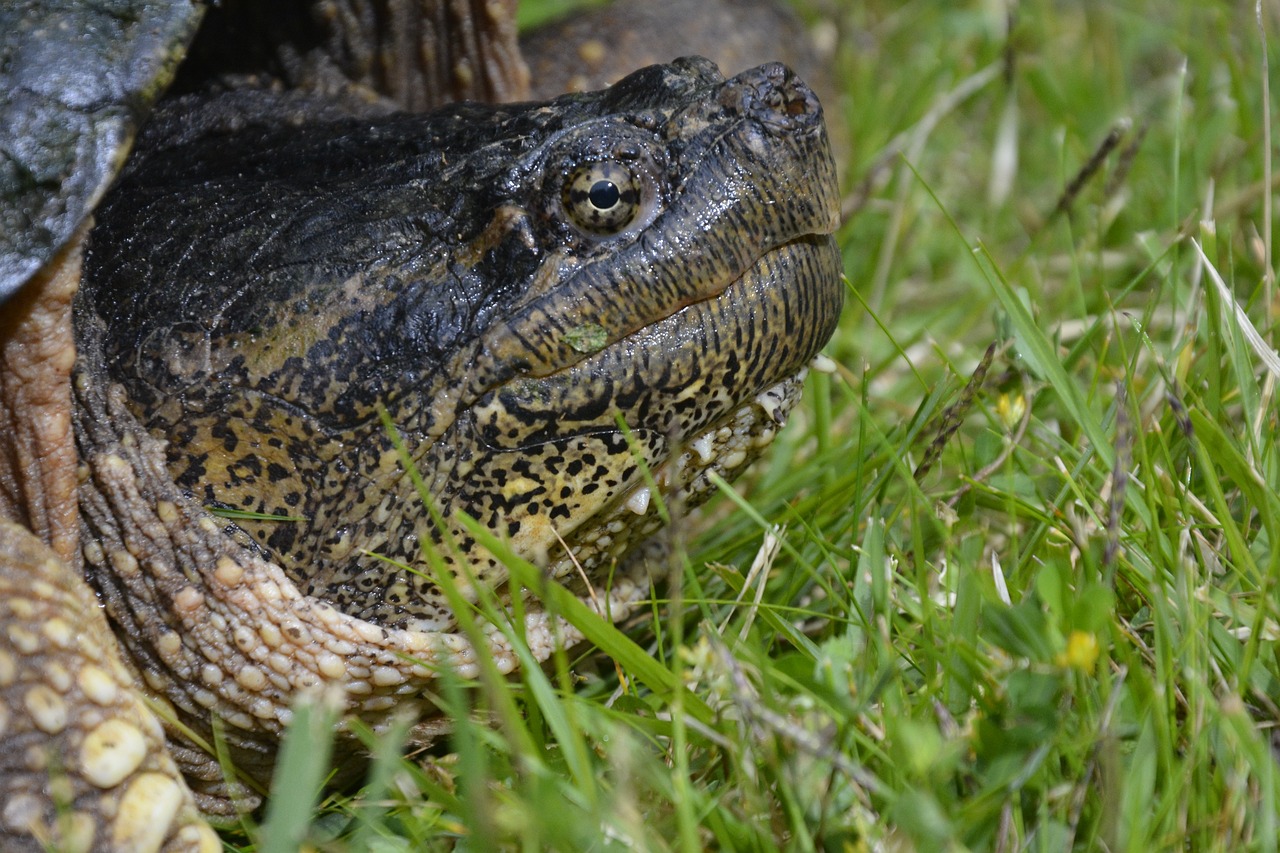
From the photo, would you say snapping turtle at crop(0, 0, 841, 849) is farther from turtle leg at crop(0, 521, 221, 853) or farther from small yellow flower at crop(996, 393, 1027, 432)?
small yellow flower at crop(996, 393, 1027, 432)

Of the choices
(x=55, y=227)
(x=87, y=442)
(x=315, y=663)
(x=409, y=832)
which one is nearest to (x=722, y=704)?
(x=409, y=832)

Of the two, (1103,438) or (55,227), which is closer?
(55,227)

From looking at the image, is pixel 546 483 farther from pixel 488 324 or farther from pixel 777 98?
pixel 777 98

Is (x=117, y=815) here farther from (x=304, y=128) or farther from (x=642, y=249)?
(x=304, y=128)

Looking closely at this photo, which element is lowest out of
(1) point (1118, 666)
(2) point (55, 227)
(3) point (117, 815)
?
(1) point (1118, 666)

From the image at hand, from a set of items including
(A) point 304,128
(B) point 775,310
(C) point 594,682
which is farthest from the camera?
(A) point 304,128

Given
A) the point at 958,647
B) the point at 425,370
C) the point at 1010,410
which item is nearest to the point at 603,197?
the point at 425,370

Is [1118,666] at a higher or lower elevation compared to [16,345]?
lower
